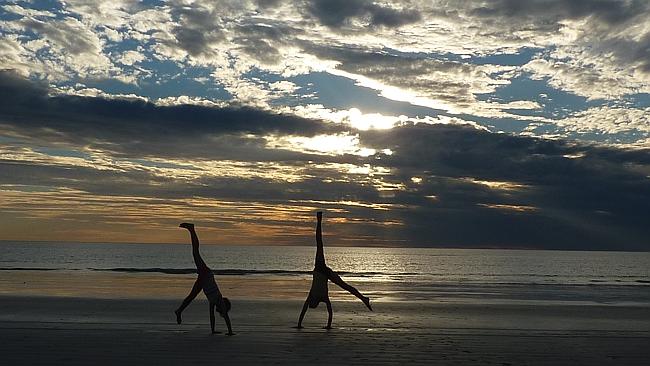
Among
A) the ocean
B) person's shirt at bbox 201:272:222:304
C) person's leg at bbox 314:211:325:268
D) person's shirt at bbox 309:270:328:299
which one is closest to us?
person's shirt at bbox 201:272:222:304

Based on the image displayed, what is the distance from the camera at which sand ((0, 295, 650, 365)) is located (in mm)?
12109

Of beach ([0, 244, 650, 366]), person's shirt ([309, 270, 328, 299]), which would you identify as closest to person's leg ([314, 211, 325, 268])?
person's shirt ([309, 270, 328, 299])

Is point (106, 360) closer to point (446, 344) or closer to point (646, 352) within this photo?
point (446, 344)

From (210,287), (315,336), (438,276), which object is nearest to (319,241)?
(315,336)

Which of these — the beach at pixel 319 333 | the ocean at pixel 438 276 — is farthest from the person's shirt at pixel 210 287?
the ocean at pixel 438 276

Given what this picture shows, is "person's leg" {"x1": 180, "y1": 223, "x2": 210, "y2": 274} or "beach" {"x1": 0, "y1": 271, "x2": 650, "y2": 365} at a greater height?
"person's leg" {"x1": 180, "y1": 223, "x2": 210, "y2": 274}

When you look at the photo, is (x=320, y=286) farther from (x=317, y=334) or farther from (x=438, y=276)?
(x=438, y=276)

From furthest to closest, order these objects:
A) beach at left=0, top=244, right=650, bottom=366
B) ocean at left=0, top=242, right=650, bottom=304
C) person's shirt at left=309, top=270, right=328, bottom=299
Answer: ocean at left=0, top=242, right=650, bottom=304 → person's shirt at left=309, top=270, right=328, bottom=299 → beach at left=0, top=244, right=650, bottom=366

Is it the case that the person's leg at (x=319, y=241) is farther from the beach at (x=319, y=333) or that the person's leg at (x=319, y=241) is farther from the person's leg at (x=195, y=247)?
the person's leg at (x=195, y=247)

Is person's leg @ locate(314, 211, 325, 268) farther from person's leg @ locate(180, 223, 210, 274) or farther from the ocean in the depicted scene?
the ocean

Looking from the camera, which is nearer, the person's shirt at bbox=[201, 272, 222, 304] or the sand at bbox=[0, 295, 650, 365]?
the sand at bbox=[0, 295, 650, 365]

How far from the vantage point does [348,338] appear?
14.8 metres

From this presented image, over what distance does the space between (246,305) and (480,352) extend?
41.8ft

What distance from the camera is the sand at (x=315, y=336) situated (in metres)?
12.1
